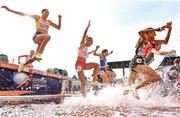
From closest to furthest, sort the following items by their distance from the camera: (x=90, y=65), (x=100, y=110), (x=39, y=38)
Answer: (x=100, y=110)
(x=39, y=38)
(x=90, y=65)

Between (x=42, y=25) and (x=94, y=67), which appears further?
(x=94, y=67)

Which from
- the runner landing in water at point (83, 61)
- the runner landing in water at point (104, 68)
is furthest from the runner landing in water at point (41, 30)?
the runner landing in water at point (104, 68)

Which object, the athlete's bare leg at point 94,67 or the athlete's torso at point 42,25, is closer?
the athlete's torso at point 42,25

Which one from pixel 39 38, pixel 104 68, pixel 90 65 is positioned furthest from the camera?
pixel 104 68

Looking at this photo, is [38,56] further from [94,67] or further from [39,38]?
[94,67]

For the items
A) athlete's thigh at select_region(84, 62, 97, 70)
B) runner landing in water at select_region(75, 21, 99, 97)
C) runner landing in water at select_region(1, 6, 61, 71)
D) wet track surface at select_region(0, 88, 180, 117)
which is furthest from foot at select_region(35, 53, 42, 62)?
wet track surface at select_region(0, 88, 180, 117)

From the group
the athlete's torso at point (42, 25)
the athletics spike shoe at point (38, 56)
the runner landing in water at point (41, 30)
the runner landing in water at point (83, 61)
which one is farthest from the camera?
the runner landing in water at point (83, 61)

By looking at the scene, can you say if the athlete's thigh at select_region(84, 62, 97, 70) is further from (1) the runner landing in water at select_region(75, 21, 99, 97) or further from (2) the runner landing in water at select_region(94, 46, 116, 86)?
(2) the runner landing in water at select_region(94, 46, 116, 86)

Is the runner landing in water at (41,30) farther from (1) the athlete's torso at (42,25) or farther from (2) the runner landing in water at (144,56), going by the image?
(2) the runner landing in water at (144,56)

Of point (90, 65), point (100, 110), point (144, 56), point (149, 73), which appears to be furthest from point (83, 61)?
point (100, 110)

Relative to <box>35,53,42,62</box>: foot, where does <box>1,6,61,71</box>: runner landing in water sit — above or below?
above

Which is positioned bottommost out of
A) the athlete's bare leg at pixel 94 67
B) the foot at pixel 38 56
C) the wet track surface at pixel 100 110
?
the wet track surface at pixel 100 110

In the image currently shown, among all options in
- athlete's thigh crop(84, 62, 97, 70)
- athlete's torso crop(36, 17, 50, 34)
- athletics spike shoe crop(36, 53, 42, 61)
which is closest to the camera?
athletics spike shoe crop(36, 53, 42, 61)

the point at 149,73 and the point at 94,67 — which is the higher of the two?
the point at 94,67
